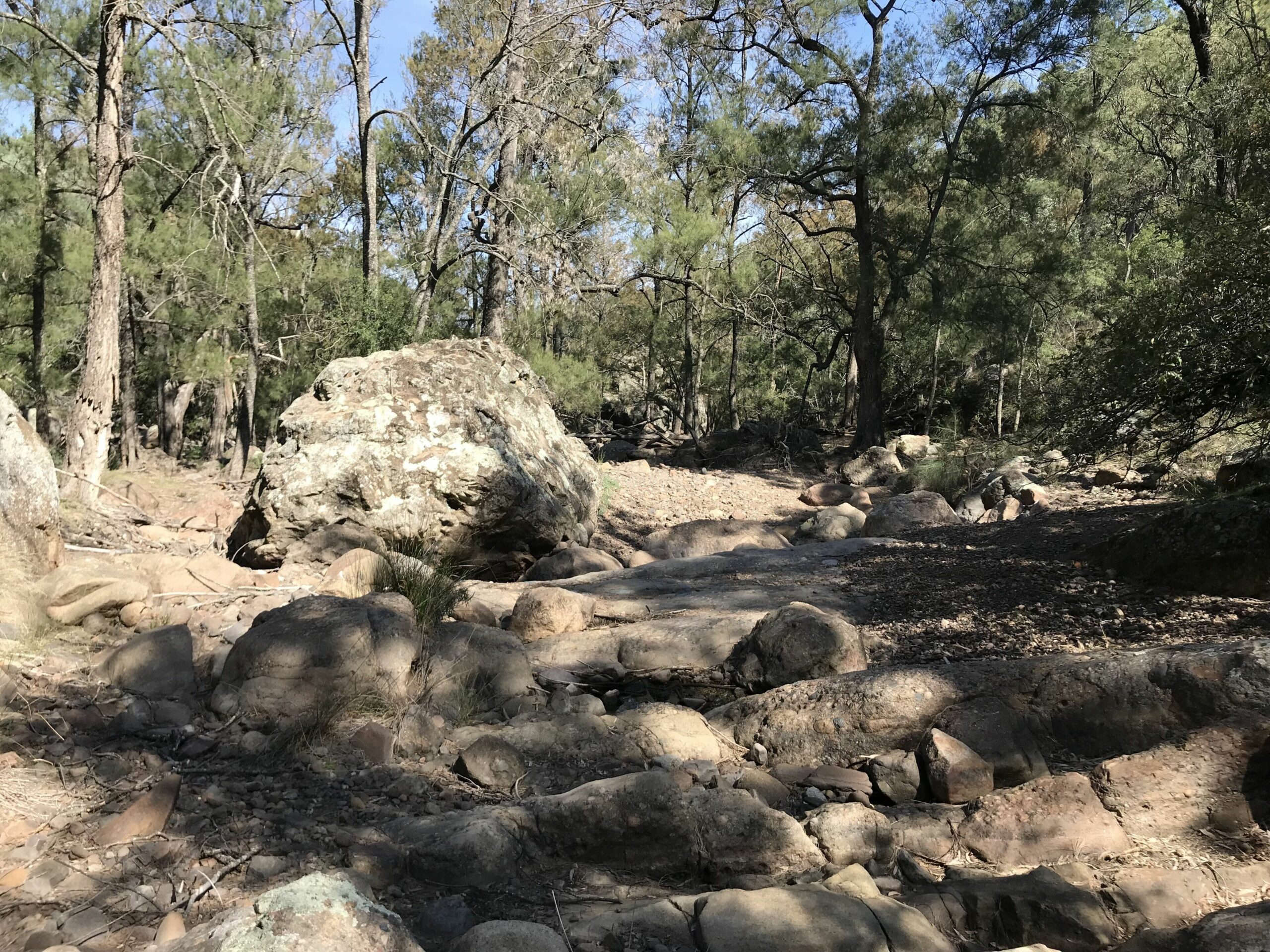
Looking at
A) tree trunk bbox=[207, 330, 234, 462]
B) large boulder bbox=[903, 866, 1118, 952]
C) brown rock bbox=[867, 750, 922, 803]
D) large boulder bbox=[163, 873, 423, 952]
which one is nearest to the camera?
large boulder bbox=[163, 873, 423, 952]

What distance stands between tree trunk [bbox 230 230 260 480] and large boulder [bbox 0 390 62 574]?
920 centimetres

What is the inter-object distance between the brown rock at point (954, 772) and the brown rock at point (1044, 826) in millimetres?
188

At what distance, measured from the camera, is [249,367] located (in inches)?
600

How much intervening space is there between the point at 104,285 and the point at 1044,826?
8708 millimetres

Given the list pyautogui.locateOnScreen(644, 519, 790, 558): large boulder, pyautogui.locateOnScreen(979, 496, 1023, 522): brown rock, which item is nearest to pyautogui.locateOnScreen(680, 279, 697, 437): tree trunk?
pyautogui.locateOnScreen(979, 496, 1023, 522): brown rock

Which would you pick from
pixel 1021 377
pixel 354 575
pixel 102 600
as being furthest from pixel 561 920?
pixel 1021 377

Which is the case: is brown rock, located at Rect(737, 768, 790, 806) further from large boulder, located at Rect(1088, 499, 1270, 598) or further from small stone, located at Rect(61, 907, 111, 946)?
large boulder, located at Rect(1088, 499, 1270, 598)

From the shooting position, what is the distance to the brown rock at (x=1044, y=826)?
304 centimetres

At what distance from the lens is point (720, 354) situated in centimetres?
2444

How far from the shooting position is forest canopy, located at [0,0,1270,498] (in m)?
10.5

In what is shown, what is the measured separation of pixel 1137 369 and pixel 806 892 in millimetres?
4450

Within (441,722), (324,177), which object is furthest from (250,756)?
(324,177)

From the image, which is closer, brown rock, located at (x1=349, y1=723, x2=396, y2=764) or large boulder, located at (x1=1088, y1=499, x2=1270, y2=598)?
brown rock, located at (x1=349, y1=723, x2=396, y2=764)

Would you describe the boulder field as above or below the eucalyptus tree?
below
